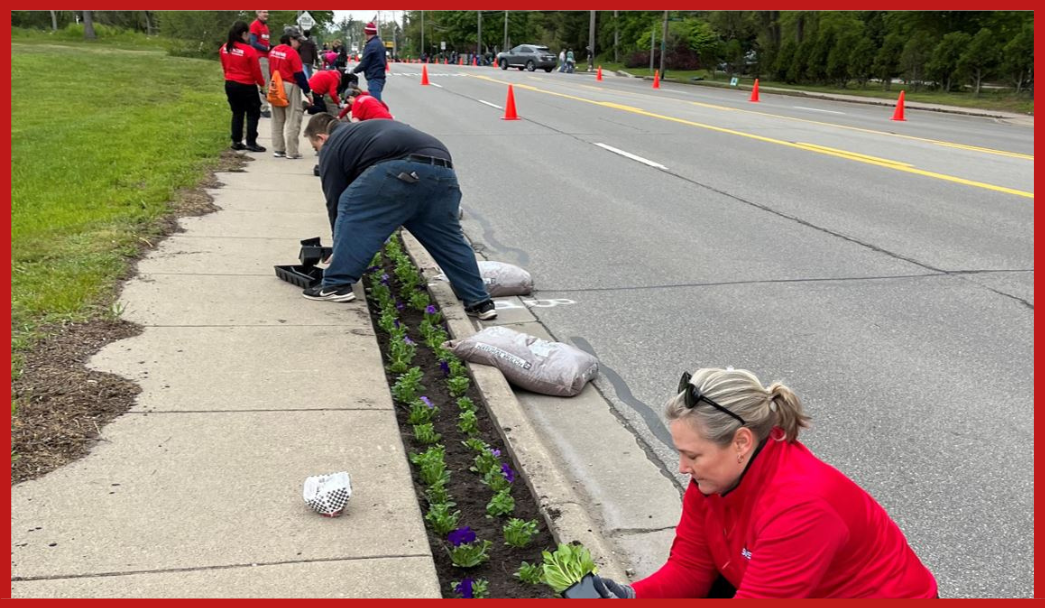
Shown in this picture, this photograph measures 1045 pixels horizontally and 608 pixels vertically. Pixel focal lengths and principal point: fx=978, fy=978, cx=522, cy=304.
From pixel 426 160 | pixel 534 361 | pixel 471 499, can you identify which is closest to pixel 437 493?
pixel 471 499

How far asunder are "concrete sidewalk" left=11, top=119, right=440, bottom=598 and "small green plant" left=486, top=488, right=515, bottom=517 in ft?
0.95

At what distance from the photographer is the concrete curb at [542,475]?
11.3ft

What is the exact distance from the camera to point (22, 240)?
768 centimetres

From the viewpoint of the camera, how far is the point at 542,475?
394cm

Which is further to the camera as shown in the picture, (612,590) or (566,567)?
(566,567)

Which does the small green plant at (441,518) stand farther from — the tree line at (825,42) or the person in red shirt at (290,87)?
the tree line at (825,42)

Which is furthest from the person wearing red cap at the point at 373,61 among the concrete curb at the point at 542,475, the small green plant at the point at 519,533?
the small green plant at the point at 519,533

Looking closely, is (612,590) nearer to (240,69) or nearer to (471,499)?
(471,499)

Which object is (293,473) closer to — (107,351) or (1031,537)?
(107,351)

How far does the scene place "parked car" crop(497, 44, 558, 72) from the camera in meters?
56.6

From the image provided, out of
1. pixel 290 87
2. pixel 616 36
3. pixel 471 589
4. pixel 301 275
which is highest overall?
pixel 616 36

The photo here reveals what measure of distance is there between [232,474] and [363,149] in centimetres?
273

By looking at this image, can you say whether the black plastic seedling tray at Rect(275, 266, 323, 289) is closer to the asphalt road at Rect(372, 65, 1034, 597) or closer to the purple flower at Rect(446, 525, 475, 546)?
the asphalt road at Rect(372, 65, 1034, 597)

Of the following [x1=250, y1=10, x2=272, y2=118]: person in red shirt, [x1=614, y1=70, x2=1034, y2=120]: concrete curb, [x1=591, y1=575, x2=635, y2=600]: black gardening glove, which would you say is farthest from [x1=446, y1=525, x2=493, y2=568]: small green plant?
[x1=614, y1=70, x2=1034, y2=120]: concrete curb
